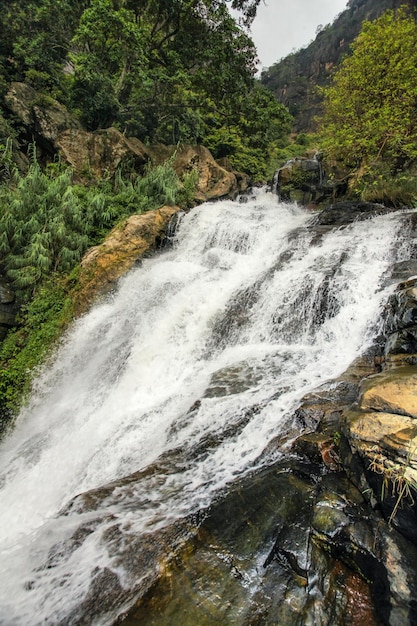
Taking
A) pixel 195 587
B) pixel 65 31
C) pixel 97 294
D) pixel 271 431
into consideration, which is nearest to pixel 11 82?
pixel 65 31

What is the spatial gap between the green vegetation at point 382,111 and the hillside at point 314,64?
29944 mm

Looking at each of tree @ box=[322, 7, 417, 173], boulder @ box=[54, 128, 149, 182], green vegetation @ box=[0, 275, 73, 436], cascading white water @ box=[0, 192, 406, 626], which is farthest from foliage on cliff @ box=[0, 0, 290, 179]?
green vegetation @ box=[0, 275, 73, 436]

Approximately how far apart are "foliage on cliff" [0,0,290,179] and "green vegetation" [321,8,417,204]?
5.93 m

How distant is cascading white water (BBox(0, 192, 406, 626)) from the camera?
10.1ft

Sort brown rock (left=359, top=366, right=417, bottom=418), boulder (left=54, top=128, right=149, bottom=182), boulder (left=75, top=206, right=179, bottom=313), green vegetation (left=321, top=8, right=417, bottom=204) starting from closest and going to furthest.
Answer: brown rock (left=359, top=366, right=417, bottom=418) < boulder (left=75, top=206, right=179, bottom=313) < green vegetation (left=321, top=8, right=417, bottom=204) < boulder (left=54, top=128, right=149, bottom=182)

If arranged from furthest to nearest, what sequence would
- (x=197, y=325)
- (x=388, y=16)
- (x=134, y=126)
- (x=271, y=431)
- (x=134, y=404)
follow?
1. (x=134, y=126)
2. (x=388, y=16)
3. (x=197, y=325)
4. (x=134, y=404)
5. (x=271, y=431)

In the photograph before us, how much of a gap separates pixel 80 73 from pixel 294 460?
1735 cm

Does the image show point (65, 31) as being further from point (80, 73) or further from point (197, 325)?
point (197, 325)

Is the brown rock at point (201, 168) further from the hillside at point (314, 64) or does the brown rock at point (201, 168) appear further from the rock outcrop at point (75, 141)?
the hillside at point (314, 64)

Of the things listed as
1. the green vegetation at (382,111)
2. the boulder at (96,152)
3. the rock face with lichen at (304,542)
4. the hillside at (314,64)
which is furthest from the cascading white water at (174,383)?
the hillside at (314,64)

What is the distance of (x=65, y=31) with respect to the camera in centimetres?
1470

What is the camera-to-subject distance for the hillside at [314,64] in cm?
4138

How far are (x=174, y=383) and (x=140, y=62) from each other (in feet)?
49.0

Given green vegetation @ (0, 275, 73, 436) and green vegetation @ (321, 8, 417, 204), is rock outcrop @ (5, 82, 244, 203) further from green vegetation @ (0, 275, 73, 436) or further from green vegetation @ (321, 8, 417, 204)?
green vegetation @ (321, 8, 417, 204)
